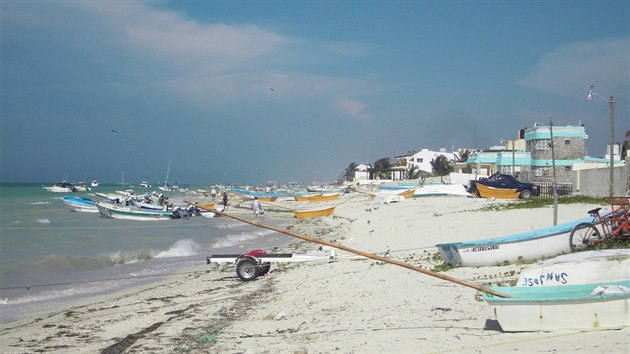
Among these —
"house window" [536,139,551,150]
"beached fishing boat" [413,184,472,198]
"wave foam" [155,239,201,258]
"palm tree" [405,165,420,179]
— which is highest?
"house window" [536,139,551,150]

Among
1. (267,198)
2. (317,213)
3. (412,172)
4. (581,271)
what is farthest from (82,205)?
(412,172)

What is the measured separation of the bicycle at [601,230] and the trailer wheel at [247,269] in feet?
26.8

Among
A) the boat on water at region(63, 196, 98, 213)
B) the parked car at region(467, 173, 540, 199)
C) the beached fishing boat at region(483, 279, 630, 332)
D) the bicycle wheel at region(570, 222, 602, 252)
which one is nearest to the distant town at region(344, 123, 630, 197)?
the parked car at region(467, 173, 540, 199)

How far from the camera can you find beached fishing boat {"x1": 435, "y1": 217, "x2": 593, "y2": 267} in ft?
40.7

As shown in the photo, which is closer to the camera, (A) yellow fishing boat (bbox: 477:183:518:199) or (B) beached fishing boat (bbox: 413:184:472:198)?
(A) yellow fishing boat (bbox: 477:183:518:199)

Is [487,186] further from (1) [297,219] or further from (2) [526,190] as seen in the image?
(1) [297,219]

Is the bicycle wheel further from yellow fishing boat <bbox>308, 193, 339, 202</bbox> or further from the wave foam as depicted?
yellow fishing boat <bbox>308, 193, 339, 202</bbox>

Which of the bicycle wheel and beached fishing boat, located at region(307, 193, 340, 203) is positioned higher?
the bicycle wheel

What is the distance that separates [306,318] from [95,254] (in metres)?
16.1

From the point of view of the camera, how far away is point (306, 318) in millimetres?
10062

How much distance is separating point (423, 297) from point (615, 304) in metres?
3.78

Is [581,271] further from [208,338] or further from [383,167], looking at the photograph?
[383,167]

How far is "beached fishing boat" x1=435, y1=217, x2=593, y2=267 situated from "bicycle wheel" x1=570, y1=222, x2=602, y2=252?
12 cm

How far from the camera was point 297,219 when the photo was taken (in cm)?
4803
